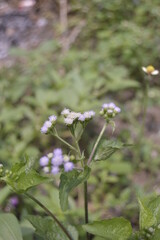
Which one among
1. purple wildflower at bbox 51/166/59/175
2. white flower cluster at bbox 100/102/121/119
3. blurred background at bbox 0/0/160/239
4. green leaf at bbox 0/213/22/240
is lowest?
blurred background at bbox 0/0/160/239

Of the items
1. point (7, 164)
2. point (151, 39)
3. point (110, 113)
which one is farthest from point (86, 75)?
point (110, 113)

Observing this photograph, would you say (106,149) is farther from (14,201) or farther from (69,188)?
(14,201)

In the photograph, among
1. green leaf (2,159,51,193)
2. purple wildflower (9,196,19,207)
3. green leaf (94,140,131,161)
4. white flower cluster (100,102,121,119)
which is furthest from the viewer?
purple wildflower (9,196,19,207)

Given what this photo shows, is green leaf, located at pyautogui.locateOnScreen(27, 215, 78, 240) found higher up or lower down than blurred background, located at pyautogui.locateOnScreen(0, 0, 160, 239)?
higher up

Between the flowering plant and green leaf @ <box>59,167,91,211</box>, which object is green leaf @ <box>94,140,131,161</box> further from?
green leaf @ <box>59,167,91,211</box>

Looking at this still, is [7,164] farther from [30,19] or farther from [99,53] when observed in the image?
[30,19]

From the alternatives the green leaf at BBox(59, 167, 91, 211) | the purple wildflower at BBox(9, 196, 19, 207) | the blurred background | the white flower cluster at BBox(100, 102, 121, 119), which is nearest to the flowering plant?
the green leaf at BBox(59, 167, 91, 211)

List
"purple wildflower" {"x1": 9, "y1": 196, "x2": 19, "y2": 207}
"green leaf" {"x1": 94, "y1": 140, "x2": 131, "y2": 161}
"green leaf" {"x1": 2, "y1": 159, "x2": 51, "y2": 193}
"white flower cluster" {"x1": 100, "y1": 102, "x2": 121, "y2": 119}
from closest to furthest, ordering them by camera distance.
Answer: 1. "green leaf" {"x1": 2, "y1": 159, "x2": 51, "y2": 193}
2. "green leaf" {"x1": 94, "y1": 140, "x2": 131, "y2": 161}
3. "white flower cluster" {"x1": 100, "y1": 102, "x2": 121, "y2": 119}
4. "purple wildflower" {"x1": 9, "y1": 196, "x2": 19, "y2": 207}
